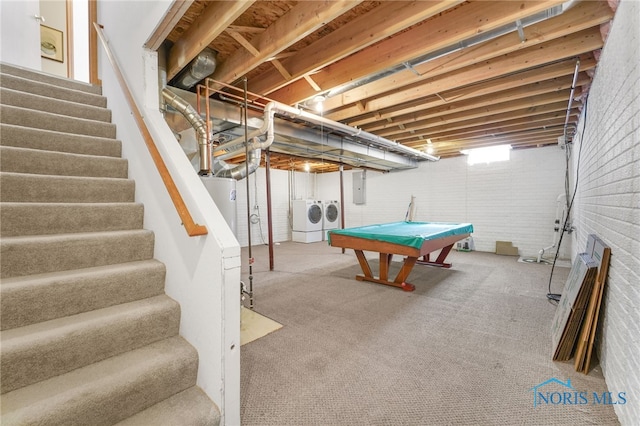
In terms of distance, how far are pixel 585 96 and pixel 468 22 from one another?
2.39 meters

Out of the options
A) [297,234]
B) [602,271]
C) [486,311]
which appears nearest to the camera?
[602,271]

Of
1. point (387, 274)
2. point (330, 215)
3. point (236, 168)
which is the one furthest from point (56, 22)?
point (330, 215)

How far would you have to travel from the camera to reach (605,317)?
6.27ft

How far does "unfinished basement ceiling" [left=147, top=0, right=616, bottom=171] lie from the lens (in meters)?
1.98

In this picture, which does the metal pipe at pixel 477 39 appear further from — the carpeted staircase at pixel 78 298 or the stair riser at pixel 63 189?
the carpeted staircase at pixel 78 298

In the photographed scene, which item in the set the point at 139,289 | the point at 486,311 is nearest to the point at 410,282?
the point at 486,311

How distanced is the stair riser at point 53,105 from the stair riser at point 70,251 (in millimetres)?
1495

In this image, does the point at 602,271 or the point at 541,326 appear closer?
the point at 602,271

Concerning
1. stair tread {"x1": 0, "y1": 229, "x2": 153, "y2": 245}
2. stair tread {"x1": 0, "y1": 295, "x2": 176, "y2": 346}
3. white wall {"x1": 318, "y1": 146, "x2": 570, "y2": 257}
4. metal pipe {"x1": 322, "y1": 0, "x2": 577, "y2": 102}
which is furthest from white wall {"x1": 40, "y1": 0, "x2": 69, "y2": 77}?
white wall {"x1": 318, "y1": 146, "x2": 570, "y2": 257}

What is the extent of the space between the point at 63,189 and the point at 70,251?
569mm

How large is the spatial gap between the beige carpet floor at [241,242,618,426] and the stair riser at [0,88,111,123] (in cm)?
261

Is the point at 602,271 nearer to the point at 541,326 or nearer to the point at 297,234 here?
the point at 541,326

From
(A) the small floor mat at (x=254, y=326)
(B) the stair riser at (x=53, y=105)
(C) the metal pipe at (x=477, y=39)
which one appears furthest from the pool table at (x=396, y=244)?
(B) the stair riser at (x=53, y=105)

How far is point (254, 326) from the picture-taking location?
8.70 ft
